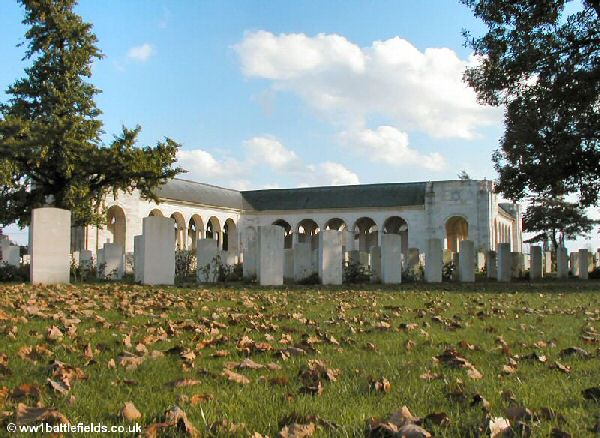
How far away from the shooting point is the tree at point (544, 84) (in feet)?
52.3

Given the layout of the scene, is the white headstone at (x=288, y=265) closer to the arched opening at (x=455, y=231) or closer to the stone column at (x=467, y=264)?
the stone column at (x=467, y=264)

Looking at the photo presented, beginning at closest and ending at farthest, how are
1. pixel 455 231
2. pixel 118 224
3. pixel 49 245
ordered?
pixel 49 245, pixel 118 224, pixel 455 231

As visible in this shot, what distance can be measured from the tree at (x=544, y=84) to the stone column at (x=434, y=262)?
11.0 feet

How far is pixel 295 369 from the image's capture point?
12.8 ft

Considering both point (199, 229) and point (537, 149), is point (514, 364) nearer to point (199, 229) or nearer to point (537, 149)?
point (537, 149)

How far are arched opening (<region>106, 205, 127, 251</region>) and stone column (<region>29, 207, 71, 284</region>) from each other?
90.9 feet

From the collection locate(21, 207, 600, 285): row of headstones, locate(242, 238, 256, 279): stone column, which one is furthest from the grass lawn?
locate(242, 238, 256, 279): stone column

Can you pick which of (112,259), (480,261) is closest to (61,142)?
(112,259)

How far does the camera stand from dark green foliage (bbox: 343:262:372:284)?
1784cm

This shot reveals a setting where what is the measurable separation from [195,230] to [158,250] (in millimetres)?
38740

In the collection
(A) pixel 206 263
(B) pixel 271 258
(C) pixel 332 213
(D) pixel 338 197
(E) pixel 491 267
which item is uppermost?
(D) pixel 338 197

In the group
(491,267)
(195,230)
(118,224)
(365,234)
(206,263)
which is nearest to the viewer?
(206,263)

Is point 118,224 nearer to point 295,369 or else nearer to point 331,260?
point 331,260

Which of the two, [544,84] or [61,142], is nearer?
[544,84]
